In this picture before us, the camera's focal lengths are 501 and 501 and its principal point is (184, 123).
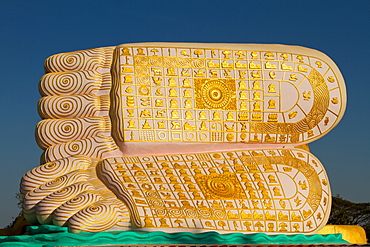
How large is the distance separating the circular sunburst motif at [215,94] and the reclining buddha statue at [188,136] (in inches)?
0.7

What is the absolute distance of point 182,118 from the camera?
920cm

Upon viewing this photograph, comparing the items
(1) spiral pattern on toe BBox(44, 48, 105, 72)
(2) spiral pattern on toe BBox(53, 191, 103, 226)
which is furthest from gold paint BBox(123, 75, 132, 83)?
(2) spiral pattern on toe BBox(53, 191, 103, 226)

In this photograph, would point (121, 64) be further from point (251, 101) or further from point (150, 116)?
point (251, 101)

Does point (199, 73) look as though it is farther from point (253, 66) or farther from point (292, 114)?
point (292, 114)

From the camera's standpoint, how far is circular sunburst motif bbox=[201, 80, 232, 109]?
930 cm

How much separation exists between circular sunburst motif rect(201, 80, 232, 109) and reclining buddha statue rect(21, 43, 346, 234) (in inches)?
0.7

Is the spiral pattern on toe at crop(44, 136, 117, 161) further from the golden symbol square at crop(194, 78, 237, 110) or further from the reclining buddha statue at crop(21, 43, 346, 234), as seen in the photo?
the golden symbol square at crop(194, 78, 237, 110)

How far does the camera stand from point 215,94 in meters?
9.33

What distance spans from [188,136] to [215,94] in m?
0.95

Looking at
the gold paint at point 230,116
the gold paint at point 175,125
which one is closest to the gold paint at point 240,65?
the gold paint at point 230,116

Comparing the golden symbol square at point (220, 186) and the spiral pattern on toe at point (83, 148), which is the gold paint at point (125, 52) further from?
the golden symbol square at point (220, 186)

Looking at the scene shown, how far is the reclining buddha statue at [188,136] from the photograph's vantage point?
26.7 feet

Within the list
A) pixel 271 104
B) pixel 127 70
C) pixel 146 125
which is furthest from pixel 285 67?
pixel 127 70

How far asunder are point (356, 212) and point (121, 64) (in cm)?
1132
